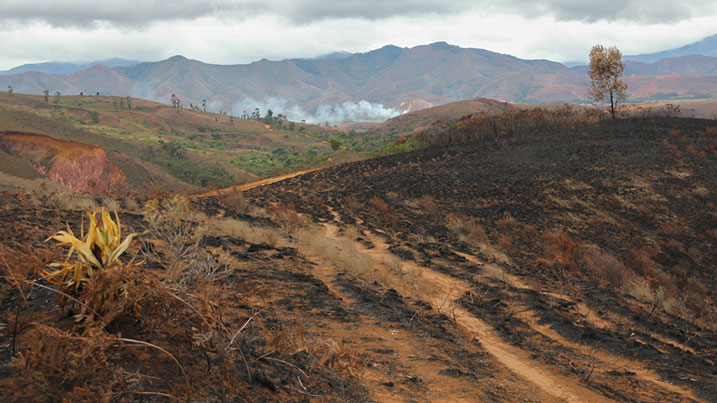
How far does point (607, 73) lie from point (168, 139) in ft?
212

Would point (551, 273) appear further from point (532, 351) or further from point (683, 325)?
point (532, 351)

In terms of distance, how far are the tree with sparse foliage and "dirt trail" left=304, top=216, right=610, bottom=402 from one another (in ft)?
89.7

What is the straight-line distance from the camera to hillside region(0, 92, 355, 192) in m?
36.2

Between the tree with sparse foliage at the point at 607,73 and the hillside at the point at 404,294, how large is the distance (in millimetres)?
9556

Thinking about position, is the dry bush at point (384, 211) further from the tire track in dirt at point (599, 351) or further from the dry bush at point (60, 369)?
the dry bush at point (60, 369)

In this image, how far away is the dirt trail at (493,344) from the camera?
14.2ft

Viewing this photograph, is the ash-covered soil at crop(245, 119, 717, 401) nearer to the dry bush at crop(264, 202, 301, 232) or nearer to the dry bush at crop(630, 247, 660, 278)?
the dry bush at crop(630, 247, 660, 278)

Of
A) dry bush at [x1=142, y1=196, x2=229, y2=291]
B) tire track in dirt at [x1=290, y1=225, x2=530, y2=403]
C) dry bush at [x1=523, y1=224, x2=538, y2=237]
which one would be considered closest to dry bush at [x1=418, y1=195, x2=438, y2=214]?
dry bush at [x1=523, y1=224, x2=538, y2=237]

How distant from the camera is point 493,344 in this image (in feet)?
18.3

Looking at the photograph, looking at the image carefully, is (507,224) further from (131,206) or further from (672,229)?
(131,206)

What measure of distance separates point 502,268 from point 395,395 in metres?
7.34

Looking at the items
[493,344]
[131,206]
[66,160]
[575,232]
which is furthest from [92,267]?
[66,160]

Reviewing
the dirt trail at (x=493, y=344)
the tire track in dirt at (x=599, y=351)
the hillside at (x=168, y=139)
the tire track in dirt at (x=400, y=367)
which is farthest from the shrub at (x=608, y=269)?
the hillside at (x=168, y=139)

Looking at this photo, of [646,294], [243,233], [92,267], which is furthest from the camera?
[243,233]
